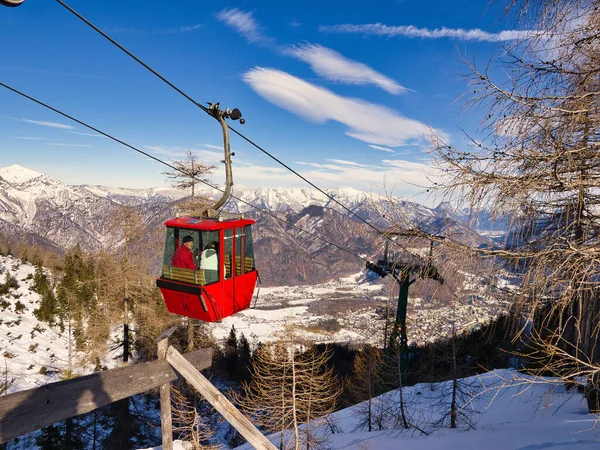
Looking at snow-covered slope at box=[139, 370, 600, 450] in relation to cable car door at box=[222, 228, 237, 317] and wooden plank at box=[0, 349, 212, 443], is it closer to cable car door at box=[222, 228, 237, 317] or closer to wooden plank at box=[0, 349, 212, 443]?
wooden plank at box=[0, 349, 212, 443]

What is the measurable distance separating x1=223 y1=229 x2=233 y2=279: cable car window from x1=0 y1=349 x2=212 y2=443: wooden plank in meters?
2.92

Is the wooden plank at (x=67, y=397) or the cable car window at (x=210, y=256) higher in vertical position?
the cable car window at (x=210, y=256)

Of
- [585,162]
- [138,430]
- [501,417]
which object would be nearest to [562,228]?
[585,162]

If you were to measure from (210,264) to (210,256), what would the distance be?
0.51 feet

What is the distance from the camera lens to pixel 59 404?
8.32 feet

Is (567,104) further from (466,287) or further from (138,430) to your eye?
(138,430)

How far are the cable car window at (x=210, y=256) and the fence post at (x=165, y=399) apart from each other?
172cm

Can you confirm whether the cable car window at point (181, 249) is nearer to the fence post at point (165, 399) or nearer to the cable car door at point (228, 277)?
the cable car door at point (228, 277)

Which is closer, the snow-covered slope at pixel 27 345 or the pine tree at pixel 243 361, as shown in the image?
the snow-covered slope at pixel 27 345

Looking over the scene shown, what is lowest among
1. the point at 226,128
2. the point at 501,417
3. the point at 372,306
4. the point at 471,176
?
the point at 372,306

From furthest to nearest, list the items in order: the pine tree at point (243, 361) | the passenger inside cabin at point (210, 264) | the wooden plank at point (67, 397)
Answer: the pine tree at point (243, 361) < the passenger inside cabin at point (210, 264) < the wooden plank at point (67, 397)

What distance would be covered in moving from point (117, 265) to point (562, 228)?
17.9 m

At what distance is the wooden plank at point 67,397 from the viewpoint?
90.5 inches

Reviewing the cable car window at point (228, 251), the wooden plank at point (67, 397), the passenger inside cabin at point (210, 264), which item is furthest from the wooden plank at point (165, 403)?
the cable car window at point (228, 251)
